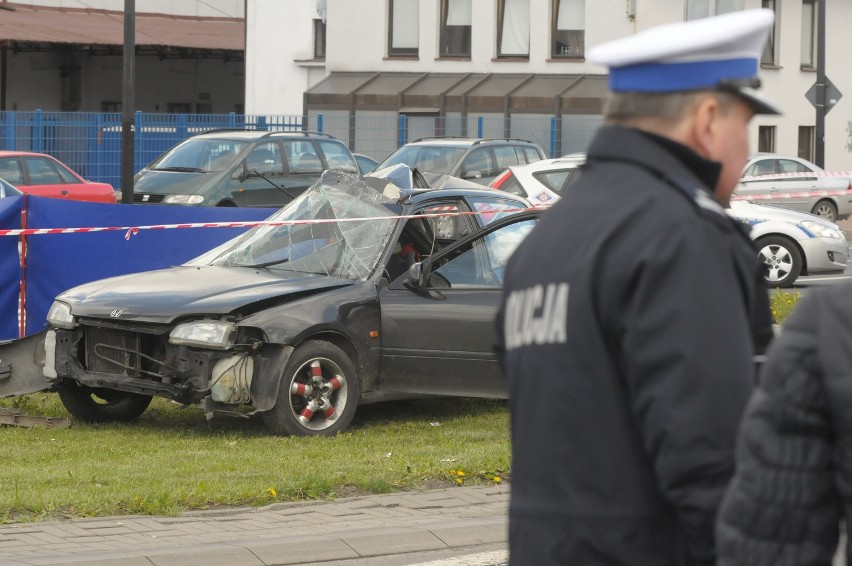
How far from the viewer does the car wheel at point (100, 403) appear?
1034cm

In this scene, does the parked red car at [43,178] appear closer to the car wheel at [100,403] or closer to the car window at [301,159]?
the car window at [301,159]

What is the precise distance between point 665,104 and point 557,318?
413 mm

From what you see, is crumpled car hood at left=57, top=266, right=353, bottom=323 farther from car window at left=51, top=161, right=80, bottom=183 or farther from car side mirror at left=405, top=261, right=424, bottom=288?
car window at left=51, top=161, right=80, bottom=183

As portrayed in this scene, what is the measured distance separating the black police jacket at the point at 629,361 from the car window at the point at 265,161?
2054cm

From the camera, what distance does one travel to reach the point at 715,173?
2631mm

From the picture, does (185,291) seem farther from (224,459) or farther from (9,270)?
(9,270)

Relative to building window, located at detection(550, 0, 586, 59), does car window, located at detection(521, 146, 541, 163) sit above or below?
below

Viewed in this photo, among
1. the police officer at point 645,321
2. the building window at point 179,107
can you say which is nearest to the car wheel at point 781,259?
the police officer at point 645,321

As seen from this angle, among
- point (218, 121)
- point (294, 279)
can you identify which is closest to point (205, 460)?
point (294, 279)

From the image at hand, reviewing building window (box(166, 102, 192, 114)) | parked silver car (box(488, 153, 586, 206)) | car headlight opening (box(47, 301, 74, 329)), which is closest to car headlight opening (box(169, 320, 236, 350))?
car headlight opening (box(47, 301, 74, 329))

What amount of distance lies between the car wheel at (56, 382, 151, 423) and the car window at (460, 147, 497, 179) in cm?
1511

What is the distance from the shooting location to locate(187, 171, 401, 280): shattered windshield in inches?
401

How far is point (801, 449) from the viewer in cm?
215

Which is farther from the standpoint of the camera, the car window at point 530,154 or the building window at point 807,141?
the building window at point 807,141
